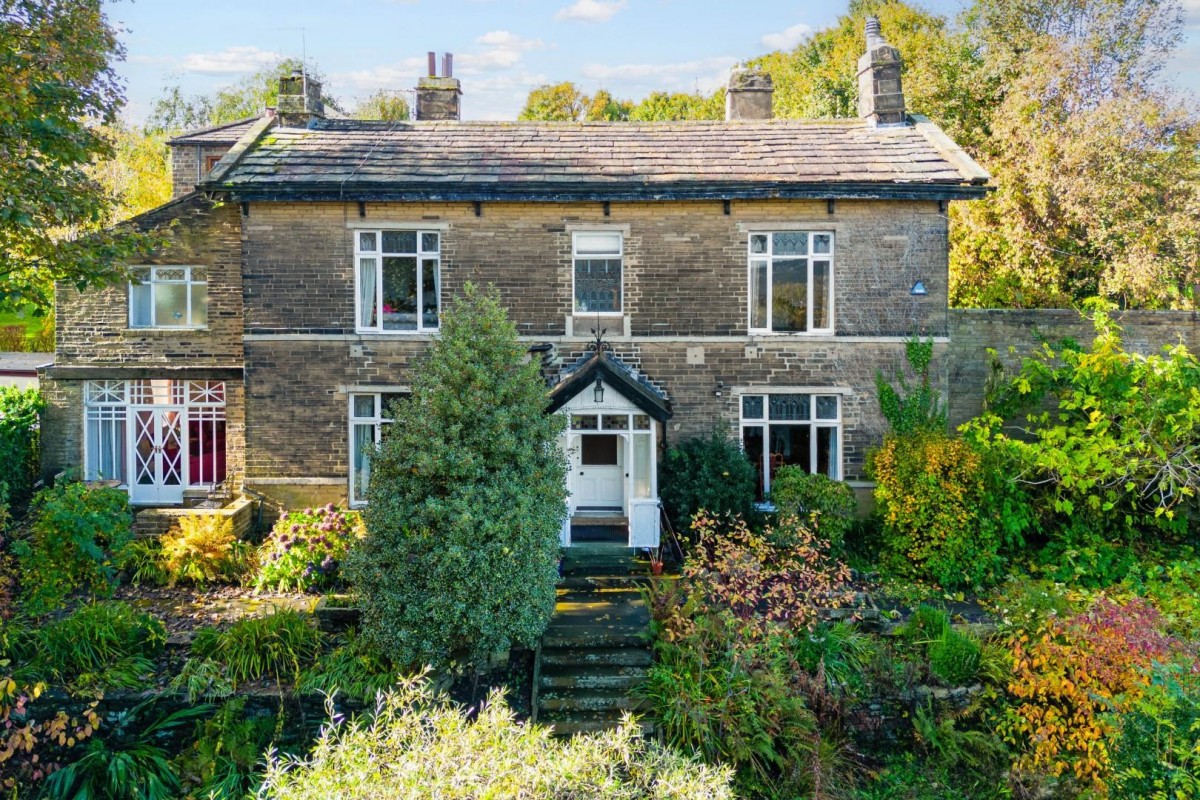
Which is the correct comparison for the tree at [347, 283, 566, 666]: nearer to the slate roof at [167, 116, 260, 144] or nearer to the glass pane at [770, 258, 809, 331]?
the glass pane at [770, 258, 809, 331]

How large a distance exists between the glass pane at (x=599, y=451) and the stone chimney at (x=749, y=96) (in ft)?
26.5

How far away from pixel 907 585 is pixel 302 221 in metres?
12.4

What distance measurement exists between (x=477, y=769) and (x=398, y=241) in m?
11.4

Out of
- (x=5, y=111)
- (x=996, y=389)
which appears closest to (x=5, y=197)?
(x=5, y=111)

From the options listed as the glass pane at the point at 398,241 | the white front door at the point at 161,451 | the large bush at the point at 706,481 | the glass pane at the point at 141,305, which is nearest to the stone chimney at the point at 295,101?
the glass pane at the point at 398,241

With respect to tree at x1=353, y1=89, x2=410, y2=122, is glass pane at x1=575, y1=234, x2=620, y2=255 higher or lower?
lower

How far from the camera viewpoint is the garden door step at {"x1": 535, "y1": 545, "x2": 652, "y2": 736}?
965cm

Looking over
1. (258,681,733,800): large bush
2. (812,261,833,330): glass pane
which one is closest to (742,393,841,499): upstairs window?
(812,261,833,330): glass pane

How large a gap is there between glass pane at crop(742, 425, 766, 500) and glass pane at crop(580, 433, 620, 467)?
2.45 meters

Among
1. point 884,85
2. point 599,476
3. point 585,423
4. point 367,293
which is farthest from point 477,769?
point 884,85

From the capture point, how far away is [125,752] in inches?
361

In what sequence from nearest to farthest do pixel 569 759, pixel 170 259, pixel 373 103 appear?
pixel 569 759 → pixel 170 259 → pixel 373 103

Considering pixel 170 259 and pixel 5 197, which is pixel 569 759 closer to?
pixel 5 197

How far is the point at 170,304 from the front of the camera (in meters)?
16.7
